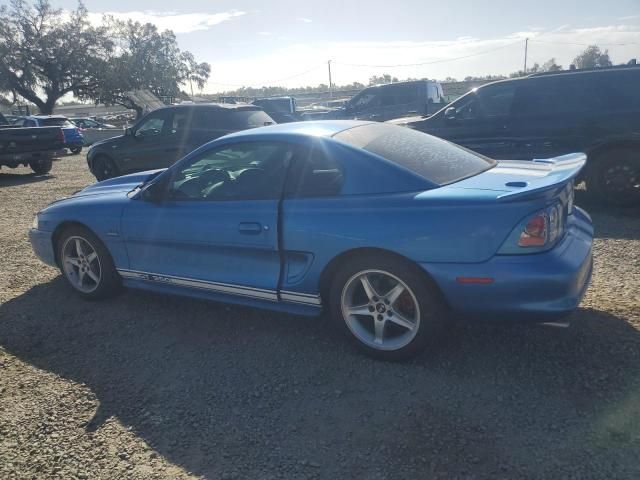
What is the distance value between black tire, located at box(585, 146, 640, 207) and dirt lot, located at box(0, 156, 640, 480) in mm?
2730

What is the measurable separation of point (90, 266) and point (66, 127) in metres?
16.9

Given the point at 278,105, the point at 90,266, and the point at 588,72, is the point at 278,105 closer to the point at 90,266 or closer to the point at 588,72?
the point at 588,72

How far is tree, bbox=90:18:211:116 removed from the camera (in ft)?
125

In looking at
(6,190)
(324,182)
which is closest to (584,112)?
Answer: (324,182)

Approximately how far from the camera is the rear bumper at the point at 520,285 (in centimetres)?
255

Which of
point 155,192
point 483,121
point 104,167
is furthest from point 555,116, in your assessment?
point 104,167

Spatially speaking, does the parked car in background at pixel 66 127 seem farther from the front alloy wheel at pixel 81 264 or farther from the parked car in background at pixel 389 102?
the front alloy wheel at pixel 81 264

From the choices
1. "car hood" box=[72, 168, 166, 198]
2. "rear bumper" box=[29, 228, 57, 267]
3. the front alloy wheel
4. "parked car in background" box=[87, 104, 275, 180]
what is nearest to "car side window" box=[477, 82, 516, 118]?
"parked car in background" box=[87, 104, 275, 180]

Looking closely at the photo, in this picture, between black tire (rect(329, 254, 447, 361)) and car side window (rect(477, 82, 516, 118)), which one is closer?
black tire (rect(329, 254, 447, 361))

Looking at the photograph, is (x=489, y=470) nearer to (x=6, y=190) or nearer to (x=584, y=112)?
(x=584, y=112)

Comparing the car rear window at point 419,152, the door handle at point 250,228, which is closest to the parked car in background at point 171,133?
the car rear window at point 419,152

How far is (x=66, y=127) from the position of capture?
1853 cm

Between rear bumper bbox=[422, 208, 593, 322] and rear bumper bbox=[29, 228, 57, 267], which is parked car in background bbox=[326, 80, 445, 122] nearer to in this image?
rear bumper bbox=[29, 228, 57, 267]

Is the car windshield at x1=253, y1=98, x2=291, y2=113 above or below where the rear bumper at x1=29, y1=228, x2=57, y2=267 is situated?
above
